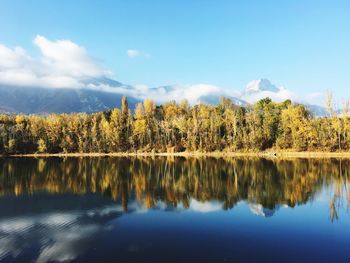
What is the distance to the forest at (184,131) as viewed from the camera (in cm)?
10281

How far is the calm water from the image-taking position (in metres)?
20.1

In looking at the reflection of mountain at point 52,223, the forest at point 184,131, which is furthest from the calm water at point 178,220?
the forest at point 184,131

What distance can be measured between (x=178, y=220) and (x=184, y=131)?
298ft

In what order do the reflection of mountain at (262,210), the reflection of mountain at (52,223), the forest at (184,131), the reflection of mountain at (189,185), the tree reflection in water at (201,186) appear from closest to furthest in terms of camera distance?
the reflection of mountain at (52,223), the reflection of mountain at (262,210), the tree reflection in water at (201,186), the reflection of mountain at (189,185), the forest at (184,131)

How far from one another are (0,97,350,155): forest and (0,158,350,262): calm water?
54.5 m

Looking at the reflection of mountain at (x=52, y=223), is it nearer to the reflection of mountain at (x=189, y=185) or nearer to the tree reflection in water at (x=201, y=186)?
the tree reflection in water at (x=201, y=186)

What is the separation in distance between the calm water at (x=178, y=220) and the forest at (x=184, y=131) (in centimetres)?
5447

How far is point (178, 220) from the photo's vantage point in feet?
92.0

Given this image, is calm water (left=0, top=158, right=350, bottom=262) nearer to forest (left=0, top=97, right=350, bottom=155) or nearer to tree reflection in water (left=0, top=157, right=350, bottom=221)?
tree reflection in water (left=0, top=157, right=350, bottom=221)

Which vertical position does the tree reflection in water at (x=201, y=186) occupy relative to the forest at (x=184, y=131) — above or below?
below

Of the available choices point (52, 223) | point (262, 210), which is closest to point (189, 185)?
point (262, 210)

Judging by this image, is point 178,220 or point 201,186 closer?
point 178,220

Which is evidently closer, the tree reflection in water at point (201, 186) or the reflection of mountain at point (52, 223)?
the reflection of mountain at point (52, 223)

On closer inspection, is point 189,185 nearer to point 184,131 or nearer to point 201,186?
point 201,186
